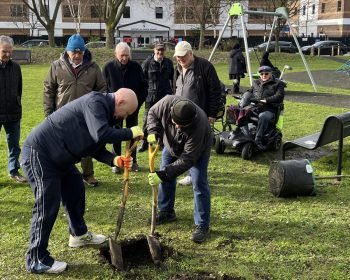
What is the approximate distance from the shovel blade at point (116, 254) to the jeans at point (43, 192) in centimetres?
51

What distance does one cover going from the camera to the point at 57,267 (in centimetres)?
386

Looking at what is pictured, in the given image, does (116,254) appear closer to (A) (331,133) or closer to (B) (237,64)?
(A) (331,133)

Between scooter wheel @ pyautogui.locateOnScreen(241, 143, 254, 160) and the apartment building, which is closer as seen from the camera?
scooter wheel @ pyautogui.locateOnScreen(241, 143, 254, 160)

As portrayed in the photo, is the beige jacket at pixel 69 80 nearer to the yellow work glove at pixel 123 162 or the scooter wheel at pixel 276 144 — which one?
the yellow work glove at pixel 123 162

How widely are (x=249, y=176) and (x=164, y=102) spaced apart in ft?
8.84

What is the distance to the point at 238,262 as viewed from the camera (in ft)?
13.2

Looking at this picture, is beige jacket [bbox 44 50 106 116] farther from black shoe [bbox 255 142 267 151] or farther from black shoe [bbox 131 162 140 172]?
black shoe [bbox 255 142 267 151]

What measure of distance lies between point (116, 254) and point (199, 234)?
0.88m

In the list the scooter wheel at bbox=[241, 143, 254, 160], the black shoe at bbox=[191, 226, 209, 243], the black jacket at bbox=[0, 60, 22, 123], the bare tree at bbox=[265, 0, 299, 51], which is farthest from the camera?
the bare tree at bbox=[265, 0, 299, 51]

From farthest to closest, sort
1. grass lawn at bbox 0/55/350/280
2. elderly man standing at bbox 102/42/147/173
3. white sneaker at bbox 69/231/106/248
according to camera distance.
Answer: elderly man standing at bbox 102/42/147/173 → white sneaker at bbox 69/231/106/248 → grass lawn at bbox 0/55/350/280

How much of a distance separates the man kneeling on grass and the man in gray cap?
302 cm

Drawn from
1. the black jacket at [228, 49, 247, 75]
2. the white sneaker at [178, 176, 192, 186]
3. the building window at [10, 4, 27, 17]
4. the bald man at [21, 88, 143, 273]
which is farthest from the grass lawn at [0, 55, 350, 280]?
the building window at [10, 4, 27, 17]

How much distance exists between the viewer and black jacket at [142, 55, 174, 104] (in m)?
7.20

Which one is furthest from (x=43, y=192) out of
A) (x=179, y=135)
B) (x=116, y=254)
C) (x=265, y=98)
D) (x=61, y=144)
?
(x=265, y=98)
